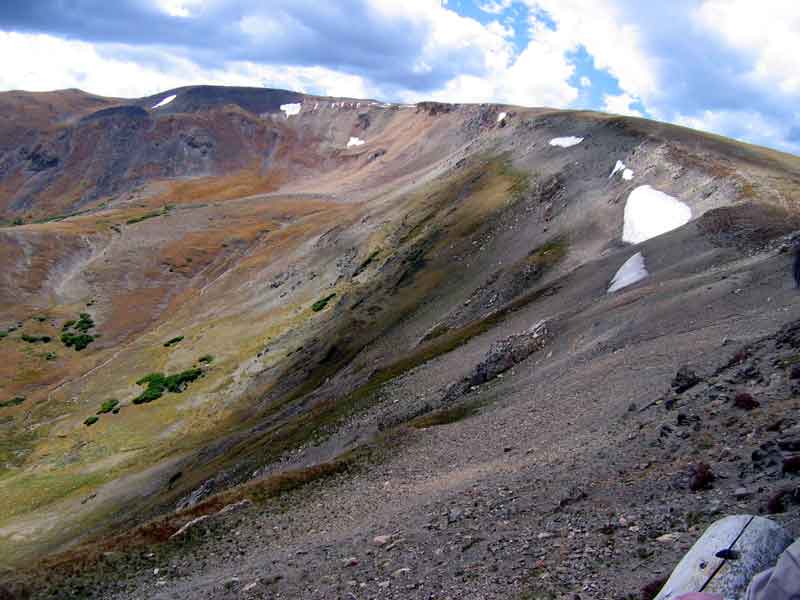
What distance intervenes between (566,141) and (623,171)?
1950 cm

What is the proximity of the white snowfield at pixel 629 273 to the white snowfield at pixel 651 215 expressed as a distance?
4305 millimetres

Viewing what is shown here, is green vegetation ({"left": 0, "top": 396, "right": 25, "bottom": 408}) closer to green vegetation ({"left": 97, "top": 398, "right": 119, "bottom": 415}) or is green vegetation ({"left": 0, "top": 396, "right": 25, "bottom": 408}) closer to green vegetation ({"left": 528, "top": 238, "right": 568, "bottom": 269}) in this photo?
green vegetation ({"left": 97, "top": 398, "right": 119, "bottom": 415})

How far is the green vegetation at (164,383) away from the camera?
61.9 metres

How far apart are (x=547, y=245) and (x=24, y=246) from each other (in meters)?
101

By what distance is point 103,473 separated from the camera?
48.3m

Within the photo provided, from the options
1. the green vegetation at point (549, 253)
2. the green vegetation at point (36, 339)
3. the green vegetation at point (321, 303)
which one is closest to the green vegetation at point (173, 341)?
the green vegetation at point (321, 303)

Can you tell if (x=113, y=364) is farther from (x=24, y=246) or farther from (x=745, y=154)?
(x=745, y=154)

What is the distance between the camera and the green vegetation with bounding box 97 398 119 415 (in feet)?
200

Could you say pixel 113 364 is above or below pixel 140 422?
above

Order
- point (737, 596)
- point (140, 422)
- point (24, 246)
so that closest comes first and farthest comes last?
Result: point (737, 596) < point (140, 422) < point (24, 246)

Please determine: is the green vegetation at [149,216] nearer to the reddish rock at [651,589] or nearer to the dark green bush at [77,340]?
the dark green bush at [77,340]

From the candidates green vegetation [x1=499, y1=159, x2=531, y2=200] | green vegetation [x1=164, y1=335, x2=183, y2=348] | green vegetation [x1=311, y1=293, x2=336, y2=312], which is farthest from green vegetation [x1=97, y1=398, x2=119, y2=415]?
green vegetation [x1=499, y1=159, x2=531, y2=200]

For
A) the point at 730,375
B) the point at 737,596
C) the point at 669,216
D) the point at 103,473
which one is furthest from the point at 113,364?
the point at 737,596

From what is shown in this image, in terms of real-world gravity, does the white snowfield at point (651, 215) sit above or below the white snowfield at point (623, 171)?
below
